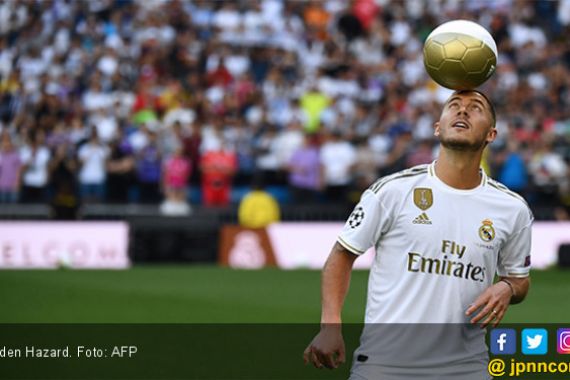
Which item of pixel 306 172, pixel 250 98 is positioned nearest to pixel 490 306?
pixel 306 172

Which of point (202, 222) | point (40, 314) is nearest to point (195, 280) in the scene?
point (202, 222)

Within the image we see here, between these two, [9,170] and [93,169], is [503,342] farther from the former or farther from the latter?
[9,170]

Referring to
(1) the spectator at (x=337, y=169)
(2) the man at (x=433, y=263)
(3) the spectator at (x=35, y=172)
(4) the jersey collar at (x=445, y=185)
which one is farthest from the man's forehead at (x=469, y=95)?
(3) the spectator at (x=35, y=172)

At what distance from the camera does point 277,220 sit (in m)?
20.0

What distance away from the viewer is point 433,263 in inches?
197

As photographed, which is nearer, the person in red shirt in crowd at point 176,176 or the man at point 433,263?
the man at point 433,263

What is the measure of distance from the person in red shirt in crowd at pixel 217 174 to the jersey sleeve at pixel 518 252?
14792mm

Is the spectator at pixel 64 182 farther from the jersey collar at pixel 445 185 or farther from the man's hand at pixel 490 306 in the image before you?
the man's hand at pixel 490 306

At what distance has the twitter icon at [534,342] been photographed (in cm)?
777

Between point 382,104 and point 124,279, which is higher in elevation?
point 382,104

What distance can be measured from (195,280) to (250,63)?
787 cm

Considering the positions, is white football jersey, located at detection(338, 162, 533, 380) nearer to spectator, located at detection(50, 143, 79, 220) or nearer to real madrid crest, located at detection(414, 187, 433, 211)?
real madrid crest, located at detection(414, 187, 433, 211)

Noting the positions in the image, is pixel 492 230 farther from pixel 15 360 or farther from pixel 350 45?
pixel 350 45

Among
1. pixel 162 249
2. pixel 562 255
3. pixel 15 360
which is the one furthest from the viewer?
pixel 162 249
